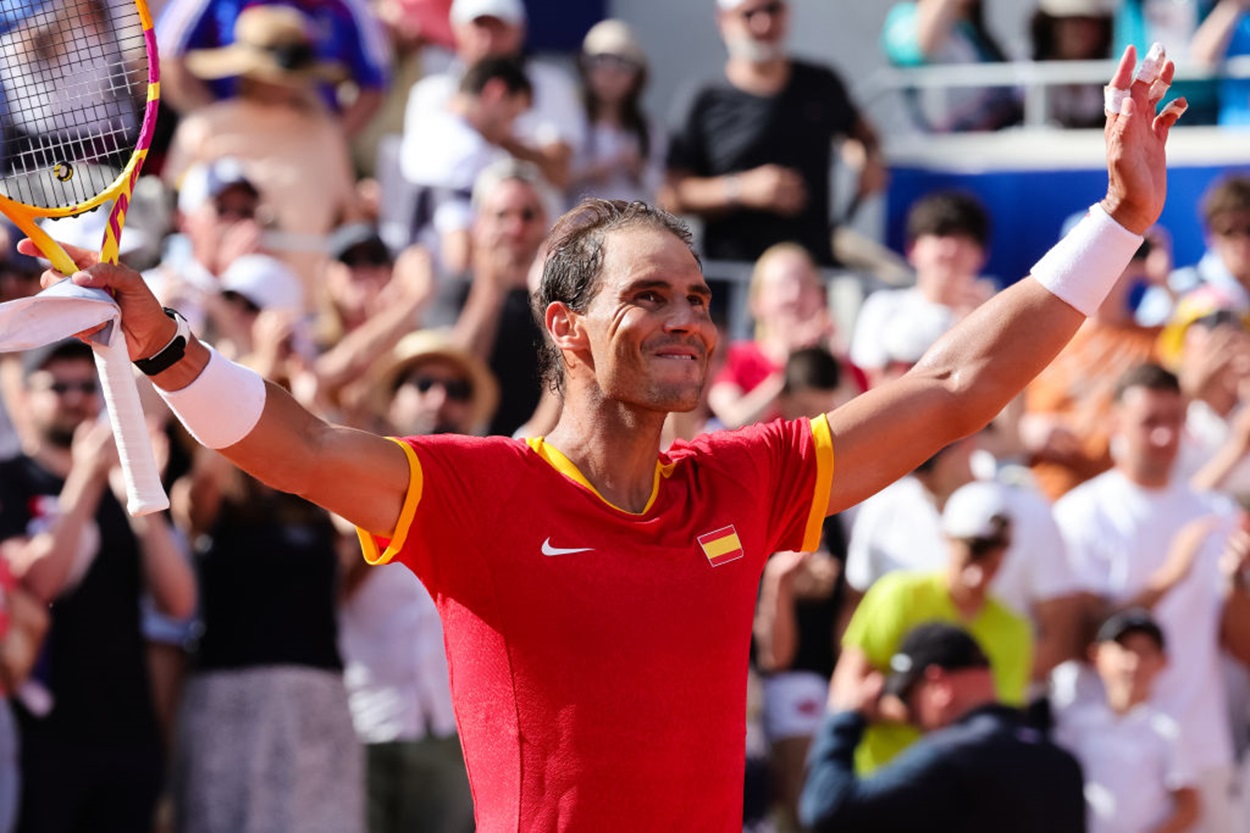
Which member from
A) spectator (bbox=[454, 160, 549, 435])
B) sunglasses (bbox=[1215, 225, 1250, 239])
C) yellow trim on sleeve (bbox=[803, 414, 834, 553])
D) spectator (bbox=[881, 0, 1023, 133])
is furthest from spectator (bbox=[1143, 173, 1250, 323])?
yellow trim on sleeve (bbox=[803, 414, 834, 553])

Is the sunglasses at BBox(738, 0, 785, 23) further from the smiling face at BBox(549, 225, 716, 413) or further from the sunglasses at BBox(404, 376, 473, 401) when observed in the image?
the smiling face at BBox(549, 225, 716, 413)

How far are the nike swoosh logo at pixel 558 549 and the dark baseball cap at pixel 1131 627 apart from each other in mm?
4102

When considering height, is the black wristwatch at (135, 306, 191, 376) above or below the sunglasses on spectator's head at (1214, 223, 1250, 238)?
above

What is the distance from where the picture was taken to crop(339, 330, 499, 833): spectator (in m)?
7.13

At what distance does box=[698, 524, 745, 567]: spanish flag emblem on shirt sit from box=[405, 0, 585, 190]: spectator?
5.45 meters

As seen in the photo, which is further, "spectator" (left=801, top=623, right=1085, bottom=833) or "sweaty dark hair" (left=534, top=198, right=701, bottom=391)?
"spectator" (left=801, top=623, right=1085, bottom=833)

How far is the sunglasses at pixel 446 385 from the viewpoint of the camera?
7.36m

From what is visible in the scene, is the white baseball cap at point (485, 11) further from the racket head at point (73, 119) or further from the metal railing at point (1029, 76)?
the racket head at point (73, 119)

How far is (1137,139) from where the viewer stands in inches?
155

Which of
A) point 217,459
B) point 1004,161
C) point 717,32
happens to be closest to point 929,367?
point 217,459

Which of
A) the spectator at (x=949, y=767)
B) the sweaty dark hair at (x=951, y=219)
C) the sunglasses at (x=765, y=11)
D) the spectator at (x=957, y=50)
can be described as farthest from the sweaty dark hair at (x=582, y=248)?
the spectator at (x=957, y=50)

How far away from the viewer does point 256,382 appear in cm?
349

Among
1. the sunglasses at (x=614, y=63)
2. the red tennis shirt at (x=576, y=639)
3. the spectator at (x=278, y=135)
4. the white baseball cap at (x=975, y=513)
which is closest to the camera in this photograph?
the red tennis shirt at (x=576, y=639)

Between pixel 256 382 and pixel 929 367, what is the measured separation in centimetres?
132
